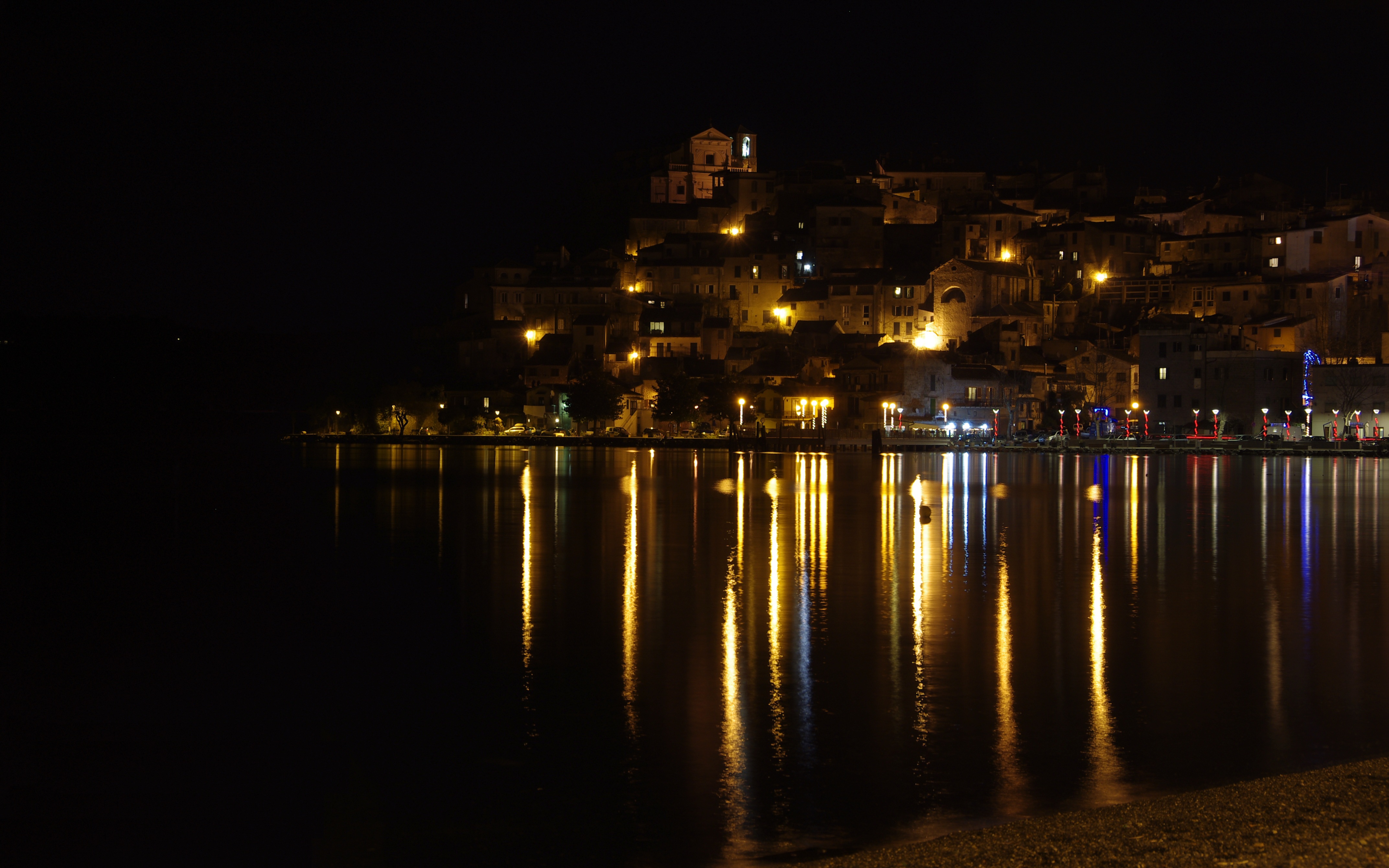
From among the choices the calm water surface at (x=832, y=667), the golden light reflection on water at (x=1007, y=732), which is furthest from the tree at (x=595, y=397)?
the golden light reflection on water at (x=1007, y=732)

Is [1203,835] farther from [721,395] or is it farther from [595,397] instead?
[595,397]

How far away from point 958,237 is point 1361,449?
75.1 ft

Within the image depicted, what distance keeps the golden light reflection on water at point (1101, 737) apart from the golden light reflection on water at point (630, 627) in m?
3.24

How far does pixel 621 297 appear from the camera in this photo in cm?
6825

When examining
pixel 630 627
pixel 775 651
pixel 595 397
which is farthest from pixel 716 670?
pixel 595 397

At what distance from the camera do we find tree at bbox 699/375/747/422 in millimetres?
64938

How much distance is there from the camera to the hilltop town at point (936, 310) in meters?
61.5

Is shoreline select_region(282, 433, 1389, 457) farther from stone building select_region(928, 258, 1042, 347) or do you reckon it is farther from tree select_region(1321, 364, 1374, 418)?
stone building select_region(928, 258, 1042, 347)

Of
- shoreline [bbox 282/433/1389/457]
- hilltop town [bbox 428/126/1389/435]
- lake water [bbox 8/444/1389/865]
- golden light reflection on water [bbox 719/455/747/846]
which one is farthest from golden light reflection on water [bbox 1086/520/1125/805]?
hilltop town [bbox 428/126/1389/435]

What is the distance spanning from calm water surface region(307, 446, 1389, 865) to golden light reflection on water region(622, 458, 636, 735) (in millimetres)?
44

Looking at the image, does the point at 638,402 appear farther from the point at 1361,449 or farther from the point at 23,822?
the point at 23,822

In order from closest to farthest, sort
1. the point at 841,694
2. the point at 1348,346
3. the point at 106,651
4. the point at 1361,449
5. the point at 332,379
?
1. the point at 841,694
2. the point at 106,651
3. the point at 1361,449
4. the point at 1348,346
5. the point at 332,379

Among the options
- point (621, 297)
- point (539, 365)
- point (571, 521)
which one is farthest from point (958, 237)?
point (571, 521)

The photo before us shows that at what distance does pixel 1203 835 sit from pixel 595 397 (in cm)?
6036
